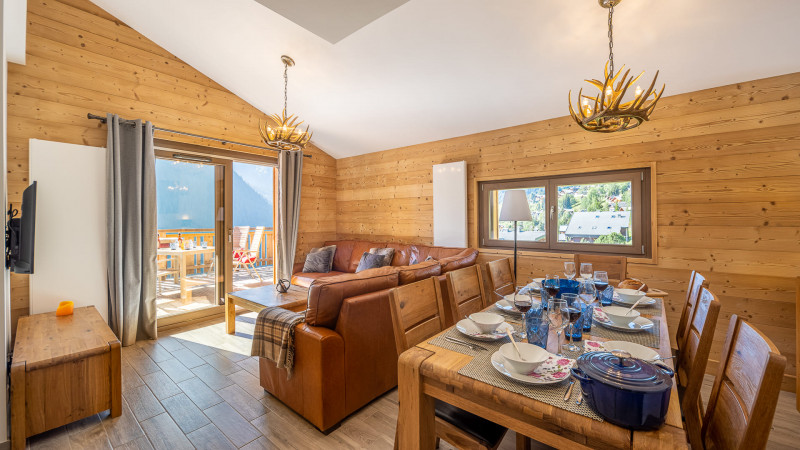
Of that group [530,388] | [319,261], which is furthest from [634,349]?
[319,261]

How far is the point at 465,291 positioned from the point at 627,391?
124 centimetres

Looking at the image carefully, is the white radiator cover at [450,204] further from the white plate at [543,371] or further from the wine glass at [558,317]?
the white plate at [543,371]

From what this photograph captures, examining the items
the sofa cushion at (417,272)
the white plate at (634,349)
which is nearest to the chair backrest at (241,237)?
the sofa cushion at (417,272)

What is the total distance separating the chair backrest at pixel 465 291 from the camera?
1911 millimetres

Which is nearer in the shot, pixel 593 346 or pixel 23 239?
pixel 593 346

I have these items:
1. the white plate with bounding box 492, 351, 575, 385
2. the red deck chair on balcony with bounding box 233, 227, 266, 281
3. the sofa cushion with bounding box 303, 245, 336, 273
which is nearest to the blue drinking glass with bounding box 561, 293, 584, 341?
the white plate with bounding box 492, 351, 575, 385

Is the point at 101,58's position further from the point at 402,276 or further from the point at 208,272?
the point at 402,276

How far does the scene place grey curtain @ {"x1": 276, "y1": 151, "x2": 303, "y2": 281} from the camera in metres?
4.95

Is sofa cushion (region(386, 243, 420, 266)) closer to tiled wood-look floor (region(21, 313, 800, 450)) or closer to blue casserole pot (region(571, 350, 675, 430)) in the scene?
tiled wood-look floor (region(21, 313, 800, 450))

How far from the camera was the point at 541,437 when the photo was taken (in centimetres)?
98

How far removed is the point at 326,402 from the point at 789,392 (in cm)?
341

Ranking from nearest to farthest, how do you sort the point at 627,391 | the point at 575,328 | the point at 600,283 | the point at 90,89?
1. the point at 627,391
2. the point at 575,328
3. the point at 600,283
4. the point at 90,89

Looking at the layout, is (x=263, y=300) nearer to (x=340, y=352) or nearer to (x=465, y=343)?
(x=340, y=352)

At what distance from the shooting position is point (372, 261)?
4.48 metres
